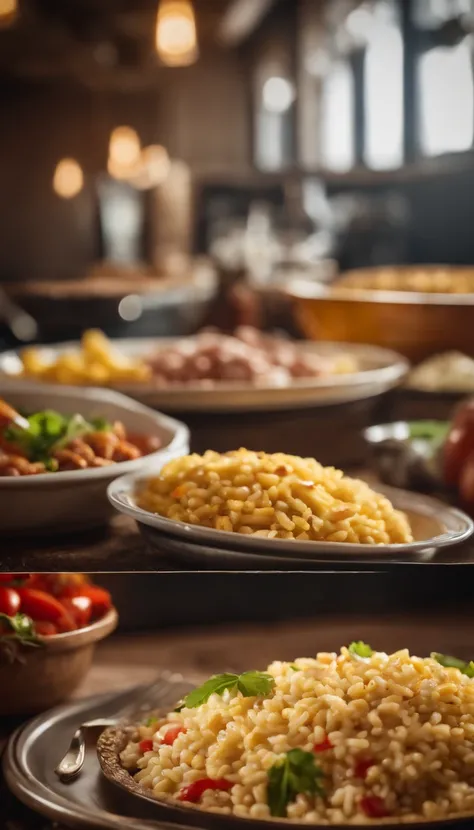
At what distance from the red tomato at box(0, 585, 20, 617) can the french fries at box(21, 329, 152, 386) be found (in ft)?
1.78

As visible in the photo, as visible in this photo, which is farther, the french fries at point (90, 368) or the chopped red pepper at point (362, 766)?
the french fries at point (90, 368)

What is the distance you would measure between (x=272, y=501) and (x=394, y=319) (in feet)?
4.23

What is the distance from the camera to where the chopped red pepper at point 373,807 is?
1.13 metres

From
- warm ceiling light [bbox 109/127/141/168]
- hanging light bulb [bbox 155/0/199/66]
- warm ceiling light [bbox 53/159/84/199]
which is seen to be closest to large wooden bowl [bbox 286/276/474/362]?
hanging light bulb [bbox 155/0/199/66]

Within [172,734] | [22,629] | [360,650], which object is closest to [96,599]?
[22,629]

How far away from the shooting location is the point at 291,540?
3.48 feet

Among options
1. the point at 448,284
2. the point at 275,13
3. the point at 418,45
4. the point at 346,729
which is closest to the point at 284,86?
the point at 275,13

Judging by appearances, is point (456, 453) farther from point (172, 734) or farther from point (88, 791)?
point (88, 791)

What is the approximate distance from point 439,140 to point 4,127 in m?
3.98

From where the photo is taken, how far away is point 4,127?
9.14 metres

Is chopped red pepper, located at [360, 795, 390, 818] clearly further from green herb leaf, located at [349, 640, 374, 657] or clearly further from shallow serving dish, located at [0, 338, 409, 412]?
shallow serving dish, located at [0, 338, 409, 412]

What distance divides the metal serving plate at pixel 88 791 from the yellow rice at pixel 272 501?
0.98 ft

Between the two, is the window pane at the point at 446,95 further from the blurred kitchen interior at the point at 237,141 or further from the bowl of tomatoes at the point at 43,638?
the bowl of tomatoes at the point at 43,638

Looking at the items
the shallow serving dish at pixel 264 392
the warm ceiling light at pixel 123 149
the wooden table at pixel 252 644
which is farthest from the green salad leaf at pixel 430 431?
the warm ceiling light at pixel 123 149
